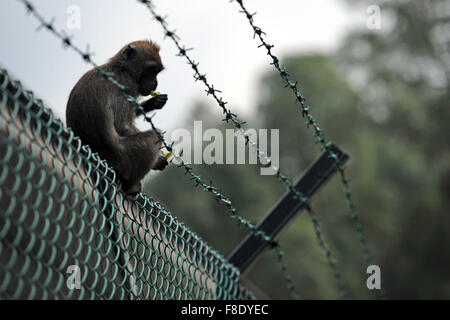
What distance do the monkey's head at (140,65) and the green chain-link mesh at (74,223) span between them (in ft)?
4.13

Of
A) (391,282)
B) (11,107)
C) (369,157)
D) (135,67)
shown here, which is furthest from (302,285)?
(11,107)

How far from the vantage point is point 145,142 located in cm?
430

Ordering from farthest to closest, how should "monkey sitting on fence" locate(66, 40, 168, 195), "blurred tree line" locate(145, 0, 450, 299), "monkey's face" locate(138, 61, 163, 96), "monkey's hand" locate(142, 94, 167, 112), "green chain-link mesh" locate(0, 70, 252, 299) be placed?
1. "blurred tree line" locate(145, 0, 450, 299)
2. "monkey's face" locate(138, 61, 163, 96)
3. "monkey's hand" locate(142, 94, 167, 112)
4. "monkey sitting on fence" locate(66, 40, 168, 195)
5. "green chain-link mesh" locate(0, 70, 252, 299)

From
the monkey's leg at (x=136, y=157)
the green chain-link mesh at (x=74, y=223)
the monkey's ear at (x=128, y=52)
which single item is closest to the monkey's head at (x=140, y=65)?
the monkey's ear at (x=128, y=52)

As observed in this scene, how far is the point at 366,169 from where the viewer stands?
3850 centimetres

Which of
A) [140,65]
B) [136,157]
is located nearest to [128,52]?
[140,65]

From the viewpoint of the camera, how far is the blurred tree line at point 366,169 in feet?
89.0

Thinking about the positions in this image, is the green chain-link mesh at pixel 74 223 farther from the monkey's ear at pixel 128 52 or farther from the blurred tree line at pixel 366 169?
the blurred tree line at pixel 366 169

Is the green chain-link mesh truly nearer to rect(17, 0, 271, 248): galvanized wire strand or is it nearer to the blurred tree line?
rect(17, 0, 271, 248): galvanized wire strand

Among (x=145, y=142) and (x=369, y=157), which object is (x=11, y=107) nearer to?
(x=145, y=142)

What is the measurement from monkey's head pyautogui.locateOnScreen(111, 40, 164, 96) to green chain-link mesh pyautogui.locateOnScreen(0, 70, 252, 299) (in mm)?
1258

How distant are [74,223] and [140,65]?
2.37m

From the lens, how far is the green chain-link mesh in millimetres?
2057

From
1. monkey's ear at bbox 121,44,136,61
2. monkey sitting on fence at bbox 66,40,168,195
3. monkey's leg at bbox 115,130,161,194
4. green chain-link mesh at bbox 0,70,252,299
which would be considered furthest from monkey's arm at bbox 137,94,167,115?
green chain-link mesh at bbox 0,70,252,299
